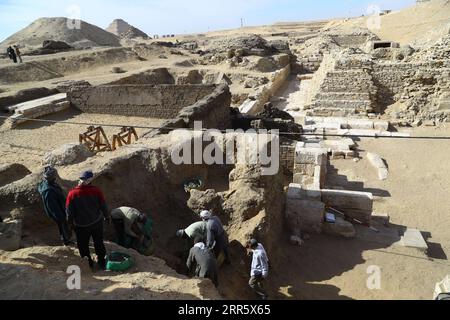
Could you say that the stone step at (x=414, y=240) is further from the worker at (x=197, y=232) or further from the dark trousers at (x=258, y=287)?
the worker at (x=197, y=232)

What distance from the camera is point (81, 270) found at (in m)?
4.35

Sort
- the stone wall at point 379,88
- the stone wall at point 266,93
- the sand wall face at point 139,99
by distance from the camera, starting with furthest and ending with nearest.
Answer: the stone wall at point 266,93 → the sand wall face at point 139,99 → the stone wall at point 379,88

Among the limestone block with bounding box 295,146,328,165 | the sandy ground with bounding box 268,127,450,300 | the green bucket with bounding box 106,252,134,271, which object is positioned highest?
the limestone block with bounding box 295,146,328,165

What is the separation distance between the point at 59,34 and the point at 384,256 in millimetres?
43743

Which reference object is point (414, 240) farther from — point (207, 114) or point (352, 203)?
point (207, 114)

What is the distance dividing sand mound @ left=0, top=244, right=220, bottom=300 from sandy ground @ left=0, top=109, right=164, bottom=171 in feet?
22.2

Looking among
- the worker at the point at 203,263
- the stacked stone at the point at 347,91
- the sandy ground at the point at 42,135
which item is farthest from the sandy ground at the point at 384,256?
the sandy ground at the point at 42,135

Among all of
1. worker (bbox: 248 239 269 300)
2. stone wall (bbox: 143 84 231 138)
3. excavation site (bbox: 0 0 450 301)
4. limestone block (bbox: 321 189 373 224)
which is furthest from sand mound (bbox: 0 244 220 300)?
limestone block (bbox: 321 189 373 224)

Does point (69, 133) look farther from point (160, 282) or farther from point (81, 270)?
point (160, 282)

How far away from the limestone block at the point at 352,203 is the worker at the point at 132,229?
394cm

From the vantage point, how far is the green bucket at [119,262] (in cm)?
435

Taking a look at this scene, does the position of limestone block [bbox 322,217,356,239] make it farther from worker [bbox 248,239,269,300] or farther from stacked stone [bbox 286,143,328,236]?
worker [bbox 248,239,269,300]

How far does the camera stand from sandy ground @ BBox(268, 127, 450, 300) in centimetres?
555

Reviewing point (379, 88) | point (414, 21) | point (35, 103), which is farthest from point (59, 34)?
point (379, 88)
